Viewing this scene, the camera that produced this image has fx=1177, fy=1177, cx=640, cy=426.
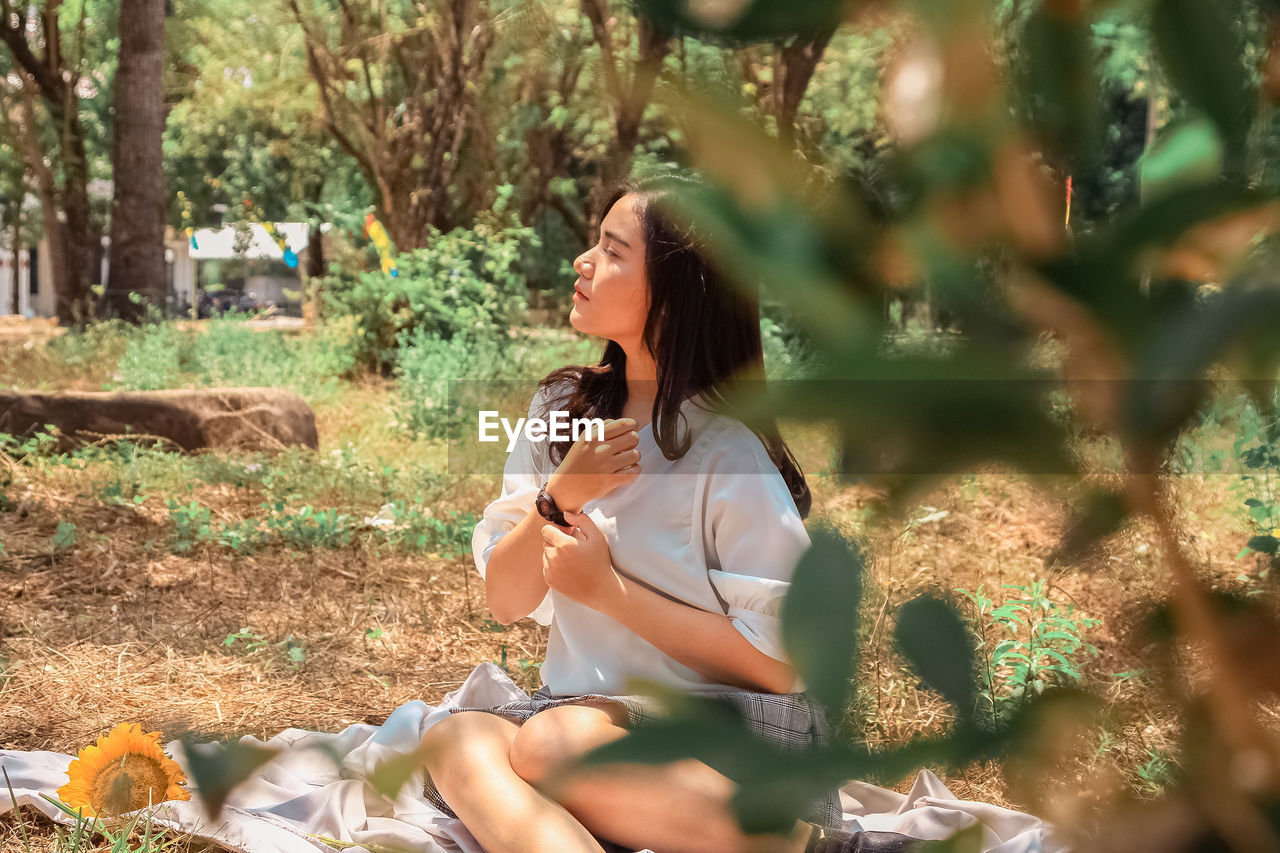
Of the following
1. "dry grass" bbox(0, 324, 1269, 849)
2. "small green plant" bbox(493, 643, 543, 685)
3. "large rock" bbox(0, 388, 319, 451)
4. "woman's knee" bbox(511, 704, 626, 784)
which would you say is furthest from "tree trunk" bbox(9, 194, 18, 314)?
"woman's knee" bbox(511, 704, 626, 784)

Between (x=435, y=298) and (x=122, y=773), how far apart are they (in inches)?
242

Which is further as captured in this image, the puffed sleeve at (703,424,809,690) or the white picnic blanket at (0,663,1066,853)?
the white picnic blanket at (0,663,1066,853)

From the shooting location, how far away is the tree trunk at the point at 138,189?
→ 890 centimetres

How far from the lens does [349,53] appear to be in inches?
421

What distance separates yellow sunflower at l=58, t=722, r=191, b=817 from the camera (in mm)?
1717

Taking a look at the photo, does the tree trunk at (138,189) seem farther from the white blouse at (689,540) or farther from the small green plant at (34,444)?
the white blouse at (689,540)

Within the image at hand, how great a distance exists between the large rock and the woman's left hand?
159 inches

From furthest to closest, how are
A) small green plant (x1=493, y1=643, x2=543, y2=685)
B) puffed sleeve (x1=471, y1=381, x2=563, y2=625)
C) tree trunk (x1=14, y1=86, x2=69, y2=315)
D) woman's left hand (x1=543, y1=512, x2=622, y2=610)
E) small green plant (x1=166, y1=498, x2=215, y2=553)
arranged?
tree trunk (x1=14, y1=86, x2=69, y2=315) < small green plant (x1=166, y1=498, x2=215, y2=553) < small green plant (x1=493, y1=643, x2=543, y2=685) < puffed sleeve (x1=471, y1=381, x2=563, y2=625) < woman's left hand (x1=543, y1=512, x2=622, y2=610)

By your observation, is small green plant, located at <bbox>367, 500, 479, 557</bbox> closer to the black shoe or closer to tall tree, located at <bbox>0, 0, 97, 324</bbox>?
the black shoe

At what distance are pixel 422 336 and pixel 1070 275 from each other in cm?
719

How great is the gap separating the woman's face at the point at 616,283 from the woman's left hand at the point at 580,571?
34 cm

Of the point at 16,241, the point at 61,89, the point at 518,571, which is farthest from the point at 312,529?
the point at 16,241

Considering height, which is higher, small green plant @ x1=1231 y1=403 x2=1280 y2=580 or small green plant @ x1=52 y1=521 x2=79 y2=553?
small green plant @ x1=1231 y1=403 x2=1280 y2=580

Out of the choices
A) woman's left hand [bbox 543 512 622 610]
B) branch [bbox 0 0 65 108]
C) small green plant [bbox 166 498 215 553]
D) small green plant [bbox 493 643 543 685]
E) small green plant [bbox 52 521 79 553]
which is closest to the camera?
woman's left hand [bbox 543 512 622 610]
